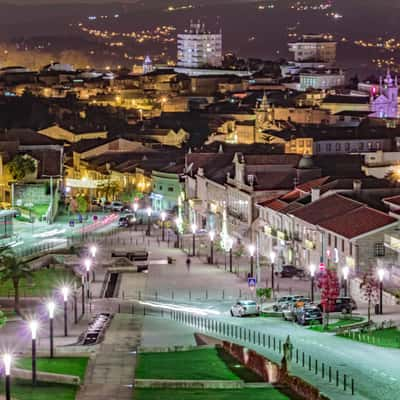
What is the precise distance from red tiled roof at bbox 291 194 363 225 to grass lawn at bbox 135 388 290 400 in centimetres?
1790

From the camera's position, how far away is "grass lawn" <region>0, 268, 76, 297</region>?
133 feet

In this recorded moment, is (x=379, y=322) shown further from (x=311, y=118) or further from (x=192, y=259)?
(x=311, y=118)

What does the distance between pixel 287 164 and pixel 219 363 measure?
27024 millimetres

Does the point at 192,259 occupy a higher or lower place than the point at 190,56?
lower

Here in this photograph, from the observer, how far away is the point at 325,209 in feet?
147

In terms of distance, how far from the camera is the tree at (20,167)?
6312cm

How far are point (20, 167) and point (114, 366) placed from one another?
3609cm

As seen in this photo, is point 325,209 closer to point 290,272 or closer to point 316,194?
point 316,194

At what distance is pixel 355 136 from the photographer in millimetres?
72062

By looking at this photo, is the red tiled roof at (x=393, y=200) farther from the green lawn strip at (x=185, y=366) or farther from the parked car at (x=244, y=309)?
the green lawn strip at (x=185, y=366)

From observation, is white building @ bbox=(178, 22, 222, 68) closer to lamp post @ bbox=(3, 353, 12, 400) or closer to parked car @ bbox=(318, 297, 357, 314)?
parked car @ bbox=(318, 297, 357, 314)

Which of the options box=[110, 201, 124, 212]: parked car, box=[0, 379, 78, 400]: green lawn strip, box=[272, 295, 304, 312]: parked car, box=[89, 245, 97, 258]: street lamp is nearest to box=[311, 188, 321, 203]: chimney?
box=[89, 245, 97, 258]: street lamp

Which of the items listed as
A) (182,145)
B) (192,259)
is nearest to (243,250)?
(192,259)

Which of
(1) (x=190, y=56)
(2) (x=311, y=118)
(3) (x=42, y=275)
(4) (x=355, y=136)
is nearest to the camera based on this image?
(3) (x=42, y=275)
